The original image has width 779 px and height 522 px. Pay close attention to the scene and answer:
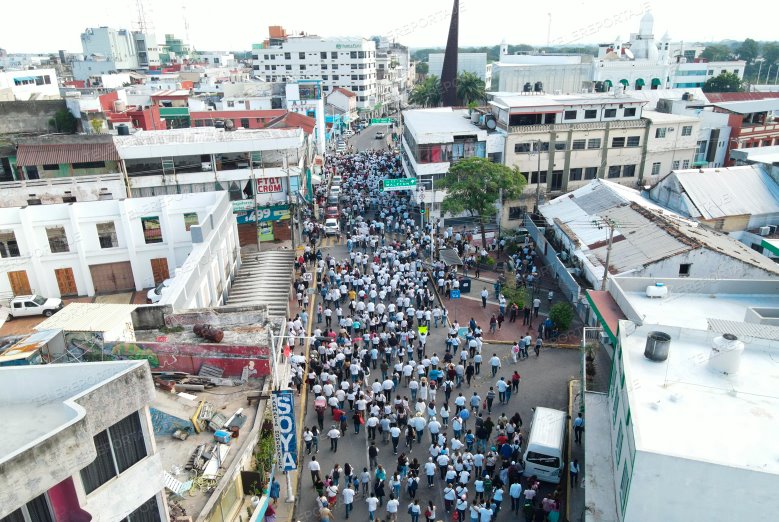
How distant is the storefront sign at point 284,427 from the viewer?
43.5 ft

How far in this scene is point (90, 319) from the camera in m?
14.3

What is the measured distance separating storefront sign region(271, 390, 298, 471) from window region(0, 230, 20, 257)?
1709cm

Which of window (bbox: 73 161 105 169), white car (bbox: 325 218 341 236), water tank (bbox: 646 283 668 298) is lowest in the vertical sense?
white car (bbox: 325 218 341 236)

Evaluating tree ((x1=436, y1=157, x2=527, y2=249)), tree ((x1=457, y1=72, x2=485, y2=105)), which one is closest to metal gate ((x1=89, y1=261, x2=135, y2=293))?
tree ((x1=436, y1=157, x2=527, y2=249))

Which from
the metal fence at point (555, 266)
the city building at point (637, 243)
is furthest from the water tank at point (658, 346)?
the metal fence at point (555, 266)

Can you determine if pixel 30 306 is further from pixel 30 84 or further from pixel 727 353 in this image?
pixel 30 84

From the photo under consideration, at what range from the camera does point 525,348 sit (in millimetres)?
21234

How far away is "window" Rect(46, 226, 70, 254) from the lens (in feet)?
79.1

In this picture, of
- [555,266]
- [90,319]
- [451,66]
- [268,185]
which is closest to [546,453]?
[90,319]

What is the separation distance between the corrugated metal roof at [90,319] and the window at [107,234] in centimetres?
1062

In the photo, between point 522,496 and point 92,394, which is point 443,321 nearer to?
point 522,496

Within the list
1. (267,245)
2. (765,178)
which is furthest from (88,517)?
(765,178)

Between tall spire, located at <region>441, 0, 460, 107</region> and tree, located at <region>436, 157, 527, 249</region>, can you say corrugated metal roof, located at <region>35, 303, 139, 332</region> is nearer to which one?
tree, located at <region>436, 157, 527, 249</region>

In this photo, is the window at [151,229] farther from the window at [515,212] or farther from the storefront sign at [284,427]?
the window at [515,212]
